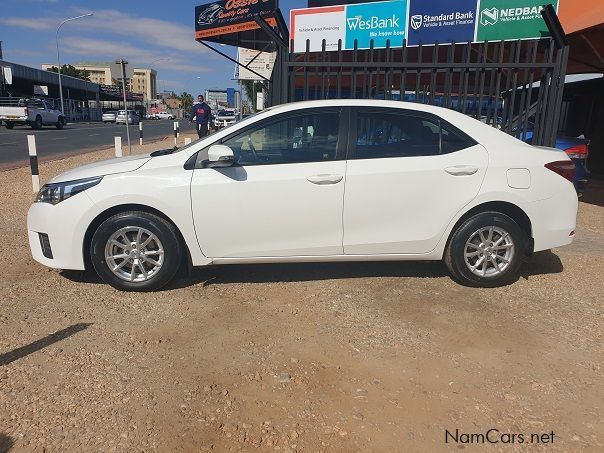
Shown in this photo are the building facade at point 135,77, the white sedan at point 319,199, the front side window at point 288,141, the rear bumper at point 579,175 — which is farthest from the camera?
the building facade at point 135,77

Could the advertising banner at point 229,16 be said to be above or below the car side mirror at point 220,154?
above

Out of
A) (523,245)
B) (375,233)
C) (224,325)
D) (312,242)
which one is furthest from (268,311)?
(523,245)

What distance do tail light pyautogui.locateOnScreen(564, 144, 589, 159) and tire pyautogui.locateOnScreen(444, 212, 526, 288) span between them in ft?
16.7

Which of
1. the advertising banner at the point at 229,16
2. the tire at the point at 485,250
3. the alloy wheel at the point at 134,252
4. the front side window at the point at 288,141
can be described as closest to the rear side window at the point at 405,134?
the front side window at the point at 288,141

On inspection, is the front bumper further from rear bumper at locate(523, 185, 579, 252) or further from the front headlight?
rear bumper at locate(523, 185, 579, 252)

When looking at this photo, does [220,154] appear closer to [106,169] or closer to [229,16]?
[106,169]

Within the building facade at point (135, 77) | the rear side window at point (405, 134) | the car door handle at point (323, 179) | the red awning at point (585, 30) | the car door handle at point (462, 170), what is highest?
the building facade at point (135, 77)

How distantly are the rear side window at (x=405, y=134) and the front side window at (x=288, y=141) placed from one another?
27cm

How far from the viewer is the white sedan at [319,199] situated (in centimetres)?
411

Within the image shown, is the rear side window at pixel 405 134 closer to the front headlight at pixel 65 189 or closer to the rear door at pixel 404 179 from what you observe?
the rear door at pixel 404 179

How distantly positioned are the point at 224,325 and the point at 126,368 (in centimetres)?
83

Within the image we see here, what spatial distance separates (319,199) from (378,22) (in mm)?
10126

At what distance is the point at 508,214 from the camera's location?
4.54 metres

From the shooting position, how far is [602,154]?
1333 centimetres
